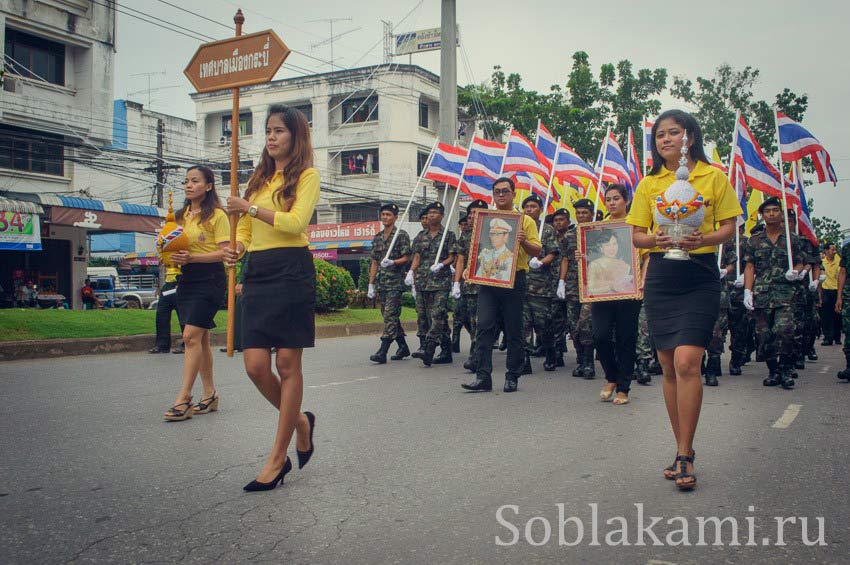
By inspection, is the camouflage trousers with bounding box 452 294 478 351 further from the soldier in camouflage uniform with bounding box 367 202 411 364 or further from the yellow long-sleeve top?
the yellow long-sleeve top

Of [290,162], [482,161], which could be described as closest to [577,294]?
[482,161]

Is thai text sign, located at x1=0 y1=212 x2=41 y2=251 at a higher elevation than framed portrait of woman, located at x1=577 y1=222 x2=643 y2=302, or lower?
higher

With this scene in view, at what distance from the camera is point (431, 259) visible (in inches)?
412

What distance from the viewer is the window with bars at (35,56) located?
2362 cm

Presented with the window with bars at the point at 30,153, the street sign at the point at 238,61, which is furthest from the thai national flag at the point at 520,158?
the window with bars at the point at 30,153

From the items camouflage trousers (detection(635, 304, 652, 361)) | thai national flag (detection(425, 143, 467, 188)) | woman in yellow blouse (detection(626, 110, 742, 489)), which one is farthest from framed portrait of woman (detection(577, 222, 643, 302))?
thai national flag (detection(425, 143, 467, 188))

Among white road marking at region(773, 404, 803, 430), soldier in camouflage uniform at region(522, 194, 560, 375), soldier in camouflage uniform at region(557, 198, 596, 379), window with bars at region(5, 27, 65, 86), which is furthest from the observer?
window with bars at region(5, 27, 65, 86)

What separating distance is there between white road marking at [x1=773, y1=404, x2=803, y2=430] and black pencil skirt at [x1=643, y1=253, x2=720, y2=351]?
1996mm

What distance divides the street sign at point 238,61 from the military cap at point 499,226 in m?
3.57

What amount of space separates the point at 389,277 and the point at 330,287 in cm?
760

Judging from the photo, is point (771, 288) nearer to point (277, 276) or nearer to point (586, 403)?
point (586, 403)

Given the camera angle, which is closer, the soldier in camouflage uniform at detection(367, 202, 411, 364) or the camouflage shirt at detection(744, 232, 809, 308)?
the camouflage shirt at detection(744, 232, 809, 308)

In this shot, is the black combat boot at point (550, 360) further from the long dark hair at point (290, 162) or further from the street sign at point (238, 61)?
the long dark hair at point (290, 162)

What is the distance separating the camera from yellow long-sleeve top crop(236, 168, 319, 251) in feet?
12.9
